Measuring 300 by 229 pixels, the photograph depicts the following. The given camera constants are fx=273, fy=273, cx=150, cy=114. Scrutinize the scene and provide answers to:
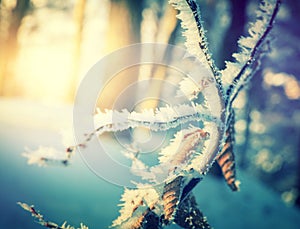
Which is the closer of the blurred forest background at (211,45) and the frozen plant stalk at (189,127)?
the frozen plant stalk at (189,127)

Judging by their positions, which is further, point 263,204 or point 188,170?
point 263,204

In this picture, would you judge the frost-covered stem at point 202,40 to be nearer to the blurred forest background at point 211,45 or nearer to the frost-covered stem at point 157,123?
the frost-covered stem at point 157,123

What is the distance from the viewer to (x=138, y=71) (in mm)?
5152

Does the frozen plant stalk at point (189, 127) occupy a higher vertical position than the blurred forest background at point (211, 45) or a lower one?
lower

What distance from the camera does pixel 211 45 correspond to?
→ 7.44 metres

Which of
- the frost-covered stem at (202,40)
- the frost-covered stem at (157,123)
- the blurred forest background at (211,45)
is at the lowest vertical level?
the frost-covered stem at (157,123)

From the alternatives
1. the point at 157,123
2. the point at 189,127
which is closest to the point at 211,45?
the point at 189,127

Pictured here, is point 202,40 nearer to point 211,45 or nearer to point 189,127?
Answer: point 189,127

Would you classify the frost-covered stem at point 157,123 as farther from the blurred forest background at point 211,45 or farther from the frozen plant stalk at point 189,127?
the blurred forest background at point 211,45

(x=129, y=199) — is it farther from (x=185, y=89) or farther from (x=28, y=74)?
(x=28, y=74)

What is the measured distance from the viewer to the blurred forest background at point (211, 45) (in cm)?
550

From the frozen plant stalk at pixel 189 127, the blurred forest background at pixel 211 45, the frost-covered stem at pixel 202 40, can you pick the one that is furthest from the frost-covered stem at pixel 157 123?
the blurred forest background at pixel 211 45

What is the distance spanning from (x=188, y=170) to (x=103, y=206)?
2.31m

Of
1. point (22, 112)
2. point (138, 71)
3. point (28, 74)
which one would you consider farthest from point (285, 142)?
A: point (28, 74)
